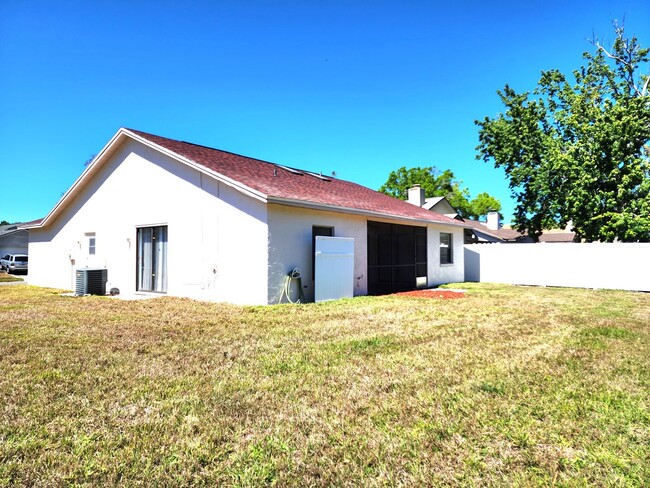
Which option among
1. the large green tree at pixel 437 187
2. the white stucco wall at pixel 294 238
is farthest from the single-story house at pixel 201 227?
the large green tree at pixel 437 187

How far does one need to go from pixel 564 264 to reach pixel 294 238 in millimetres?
12276

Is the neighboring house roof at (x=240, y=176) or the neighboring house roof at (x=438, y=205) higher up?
the neighboring house roof at (x=438, y=205)

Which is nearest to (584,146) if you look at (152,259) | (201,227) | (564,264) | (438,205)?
(564,264)

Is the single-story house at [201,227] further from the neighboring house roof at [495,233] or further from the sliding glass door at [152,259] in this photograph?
the neighboring house roof at [495,233]

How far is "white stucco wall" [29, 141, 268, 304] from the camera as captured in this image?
345 inches

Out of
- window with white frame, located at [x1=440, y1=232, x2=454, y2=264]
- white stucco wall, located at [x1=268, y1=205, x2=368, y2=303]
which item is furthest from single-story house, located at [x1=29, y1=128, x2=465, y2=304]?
window with white frame, located at [x1=440, y1=232, x2=454, y2=264]

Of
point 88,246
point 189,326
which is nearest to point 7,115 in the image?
point 88,246

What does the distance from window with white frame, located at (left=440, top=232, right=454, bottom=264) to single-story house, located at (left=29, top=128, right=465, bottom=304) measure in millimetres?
1139

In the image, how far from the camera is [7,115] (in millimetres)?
20734

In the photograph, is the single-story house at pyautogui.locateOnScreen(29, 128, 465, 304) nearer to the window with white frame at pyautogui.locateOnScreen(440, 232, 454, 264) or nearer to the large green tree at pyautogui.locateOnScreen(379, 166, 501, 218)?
the window with white frame at pyautogui.locateOnScreen(440, 232, 454, 264)

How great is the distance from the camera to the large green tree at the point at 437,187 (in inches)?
1921

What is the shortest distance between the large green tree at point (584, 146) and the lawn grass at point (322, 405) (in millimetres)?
14617

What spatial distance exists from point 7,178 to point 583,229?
42.2 metres

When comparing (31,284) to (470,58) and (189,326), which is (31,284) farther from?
(470,58)
